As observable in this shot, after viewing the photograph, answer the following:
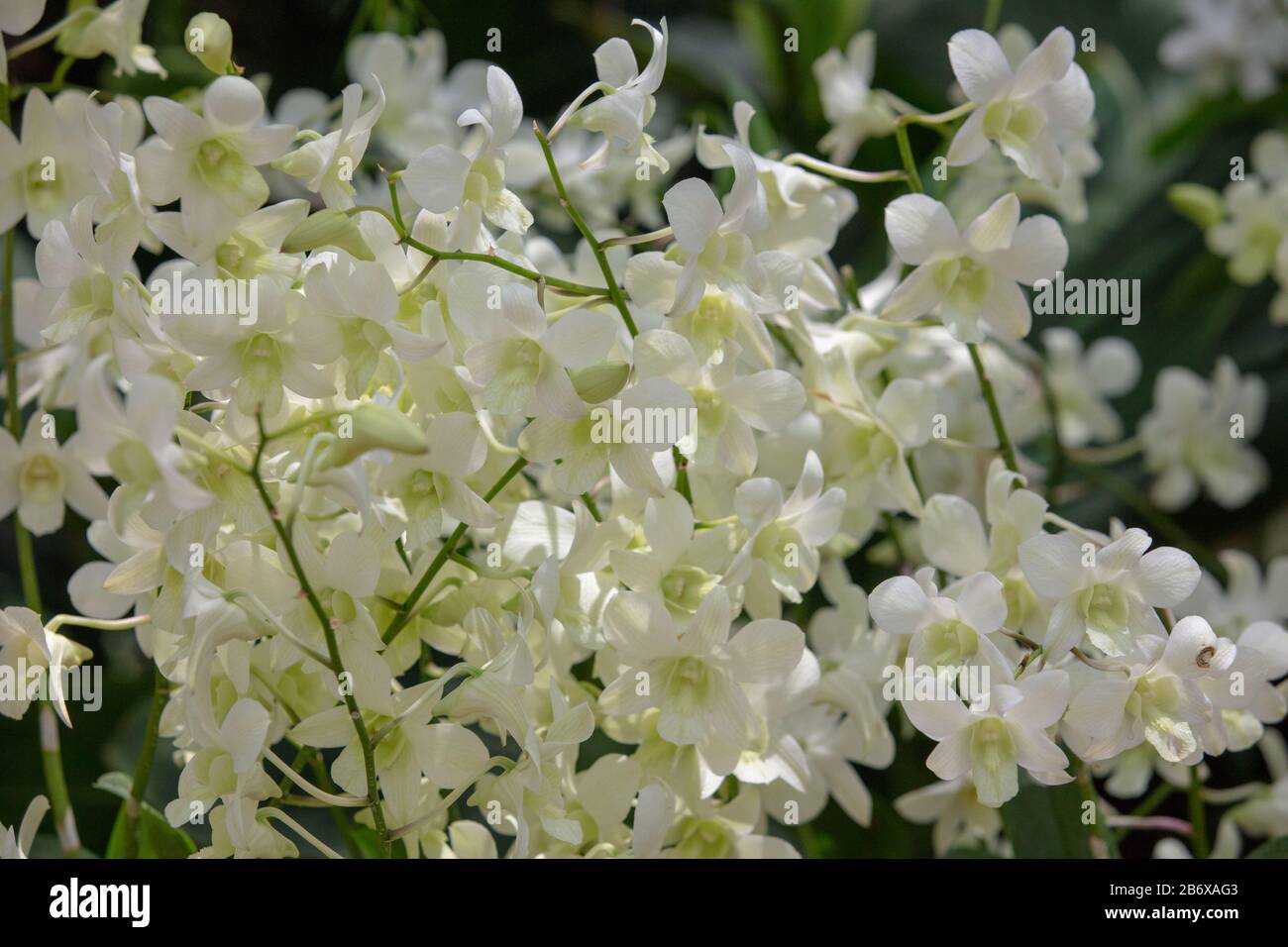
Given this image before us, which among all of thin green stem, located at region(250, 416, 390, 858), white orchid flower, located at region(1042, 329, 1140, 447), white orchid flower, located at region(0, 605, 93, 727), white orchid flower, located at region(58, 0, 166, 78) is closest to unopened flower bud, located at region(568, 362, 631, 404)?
thin green stem, located at region(250, 416, 390, 858)

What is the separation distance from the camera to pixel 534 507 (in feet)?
1.64

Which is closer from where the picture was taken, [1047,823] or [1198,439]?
[1047,823]

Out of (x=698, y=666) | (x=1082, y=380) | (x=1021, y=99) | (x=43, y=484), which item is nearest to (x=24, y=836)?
(x=43, y=484)

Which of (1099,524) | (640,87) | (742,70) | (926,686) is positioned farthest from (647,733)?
(742,70)

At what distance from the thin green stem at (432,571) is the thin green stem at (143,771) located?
91mm

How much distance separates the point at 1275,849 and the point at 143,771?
1.62 ft

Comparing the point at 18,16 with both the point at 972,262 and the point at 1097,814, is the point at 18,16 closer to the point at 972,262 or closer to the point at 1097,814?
the point at 972,262

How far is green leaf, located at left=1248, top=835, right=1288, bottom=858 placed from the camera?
1.86 feet

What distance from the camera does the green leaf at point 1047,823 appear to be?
0.59 meters

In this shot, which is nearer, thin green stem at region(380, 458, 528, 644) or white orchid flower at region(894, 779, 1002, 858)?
thin green stem at region(380, 458, 528, 644)

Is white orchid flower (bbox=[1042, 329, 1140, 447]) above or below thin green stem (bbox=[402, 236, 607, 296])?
above

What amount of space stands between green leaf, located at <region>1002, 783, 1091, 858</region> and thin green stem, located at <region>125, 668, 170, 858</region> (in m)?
0.38

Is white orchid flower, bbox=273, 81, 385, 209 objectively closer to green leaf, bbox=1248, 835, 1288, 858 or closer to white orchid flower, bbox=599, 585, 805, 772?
white orchid flower, bbox=599, 585, 805, 772
